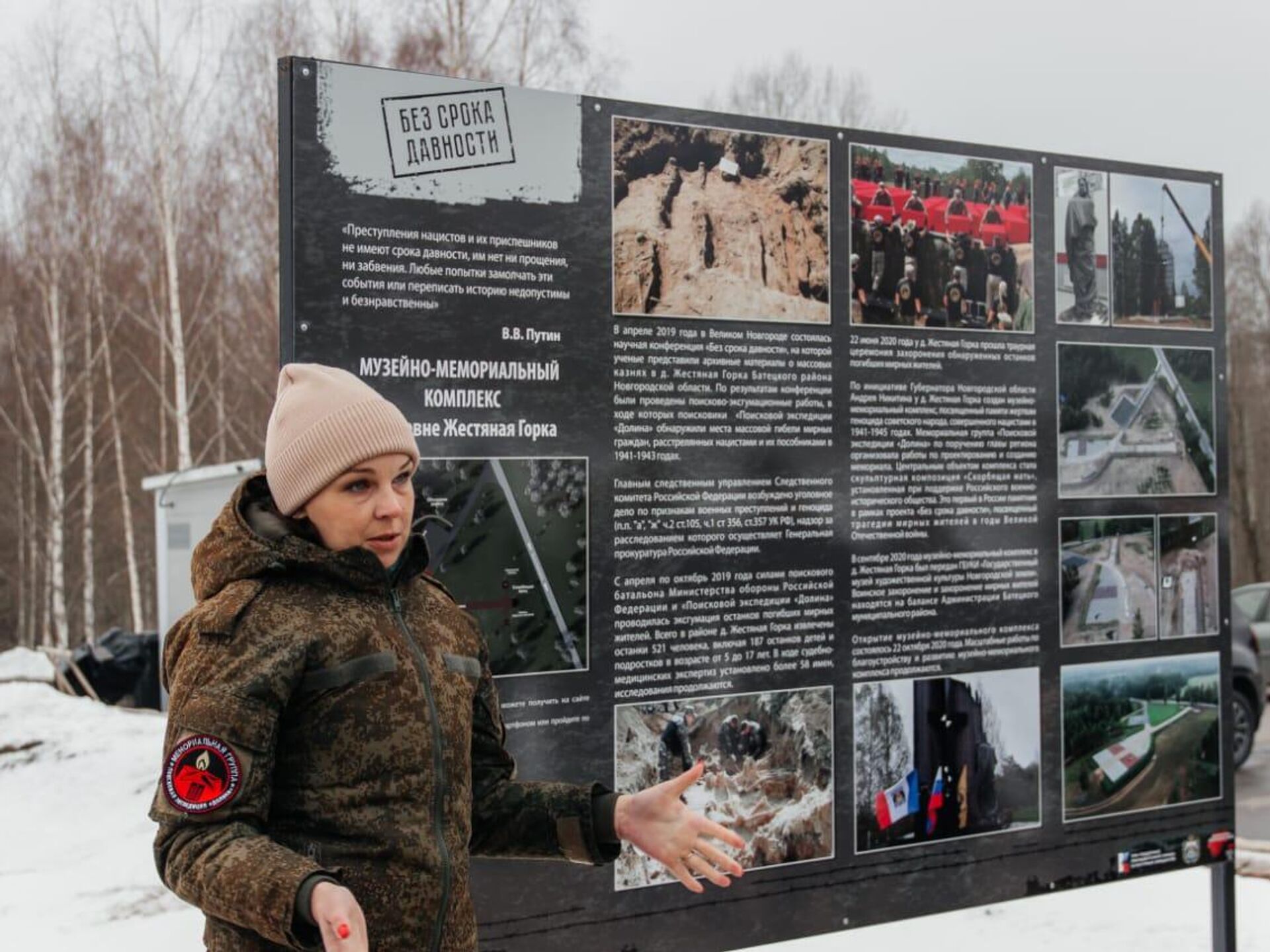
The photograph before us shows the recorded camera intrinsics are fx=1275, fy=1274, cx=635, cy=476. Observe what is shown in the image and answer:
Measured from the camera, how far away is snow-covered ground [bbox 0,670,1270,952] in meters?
5.20

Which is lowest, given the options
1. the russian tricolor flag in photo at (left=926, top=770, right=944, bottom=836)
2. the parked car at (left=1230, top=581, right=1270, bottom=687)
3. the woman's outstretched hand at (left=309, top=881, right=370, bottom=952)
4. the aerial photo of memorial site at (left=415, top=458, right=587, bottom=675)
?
the parked car at (left=1230, top=581, right=1270, bottom=687)

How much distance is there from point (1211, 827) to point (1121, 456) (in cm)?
132

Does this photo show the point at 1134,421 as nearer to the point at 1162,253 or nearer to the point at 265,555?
the point at 1162,253

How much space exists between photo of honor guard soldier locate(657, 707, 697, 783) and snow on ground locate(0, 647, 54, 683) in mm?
10465

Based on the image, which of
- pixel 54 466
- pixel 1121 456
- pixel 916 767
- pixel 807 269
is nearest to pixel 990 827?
pixel 916 767

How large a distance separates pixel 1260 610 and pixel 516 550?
36.1ft

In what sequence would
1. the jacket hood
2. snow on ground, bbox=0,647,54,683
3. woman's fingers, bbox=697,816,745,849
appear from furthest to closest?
snow on ground, bbox=0,647,54,683, woman's fingers, bbox=697,816,745,849, the jacket hood

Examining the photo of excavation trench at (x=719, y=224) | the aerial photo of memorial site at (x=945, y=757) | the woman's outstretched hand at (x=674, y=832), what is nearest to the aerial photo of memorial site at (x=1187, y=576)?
the aerial photo of memorial site at (x=945, y=757)

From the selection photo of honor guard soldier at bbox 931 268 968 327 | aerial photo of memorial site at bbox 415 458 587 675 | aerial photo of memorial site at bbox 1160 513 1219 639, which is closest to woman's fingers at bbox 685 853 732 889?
aerial photo of memorial site at bbox 415 458 587 675

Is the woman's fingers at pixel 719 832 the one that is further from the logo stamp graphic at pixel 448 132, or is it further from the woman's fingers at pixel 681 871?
the logo stamp graphic at pixel 448 132

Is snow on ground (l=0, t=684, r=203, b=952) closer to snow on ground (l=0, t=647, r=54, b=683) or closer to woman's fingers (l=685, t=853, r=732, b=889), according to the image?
snow on ground (l=0, t=647, r=54, b=683)

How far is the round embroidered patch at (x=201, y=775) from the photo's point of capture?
1.75 meters

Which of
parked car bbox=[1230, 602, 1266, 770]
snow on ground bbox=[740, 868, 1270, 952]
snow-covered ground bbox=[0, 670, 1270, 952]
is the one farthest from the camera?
parked car bbox=[1230, 602, 1266, 770]

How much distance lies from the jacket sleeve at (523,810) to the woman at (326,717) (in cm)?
9
